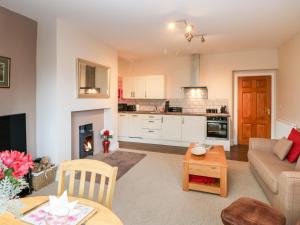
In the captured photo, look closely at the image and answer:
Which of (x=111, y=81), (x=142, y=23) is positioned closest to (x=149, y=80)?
(x=111, y=81)

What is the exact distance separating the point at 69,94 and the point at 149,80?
2991mm

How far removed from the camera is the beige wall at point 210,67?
17.2 feet

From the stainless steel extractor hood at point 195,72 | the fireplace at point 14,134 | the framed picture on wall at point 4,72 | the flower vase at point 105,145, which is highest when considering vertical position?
the stainless steel extractor hood at point 195,72

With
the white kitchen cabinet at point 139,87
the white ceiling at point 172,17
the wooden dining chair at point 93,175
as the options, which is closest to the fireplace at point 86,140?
the white ceiling at point 172,17

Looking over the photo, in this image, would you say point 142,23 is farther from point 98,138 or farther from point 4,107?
point 98,138

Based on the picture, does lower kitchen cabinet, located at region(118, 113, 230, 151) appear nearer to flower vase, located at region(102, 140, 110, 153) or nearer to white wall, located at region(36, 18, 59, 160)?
flower vase, located at region(102, 140, 110, 153)

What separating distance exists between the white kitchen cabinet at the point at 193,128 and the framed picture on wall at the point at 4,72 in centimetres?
391

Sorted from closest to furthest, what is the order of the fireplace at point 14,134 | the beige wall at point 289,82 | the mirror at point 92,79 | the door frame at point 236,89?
the fireplace at point 14,134, the mirror at point 92,79, the beige wall at point 289,82, the door frame at point 236,89

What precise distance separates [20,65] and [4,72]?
1.03 ft

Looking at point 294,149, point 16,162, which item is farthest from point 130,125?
point 16,162

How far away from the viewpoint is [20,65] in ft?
10.1

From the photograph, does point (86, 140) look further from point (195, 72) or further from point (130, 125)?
point (195, 72)

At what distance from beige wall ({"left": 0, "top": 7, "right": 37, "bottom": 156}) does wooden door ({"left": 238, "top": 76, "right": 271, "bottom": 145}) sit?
5.02m

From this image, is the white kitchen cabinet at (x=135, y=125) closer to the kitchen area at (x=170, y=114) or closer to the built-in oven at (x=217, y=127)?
the kitchen area at (x=170, y=114)
